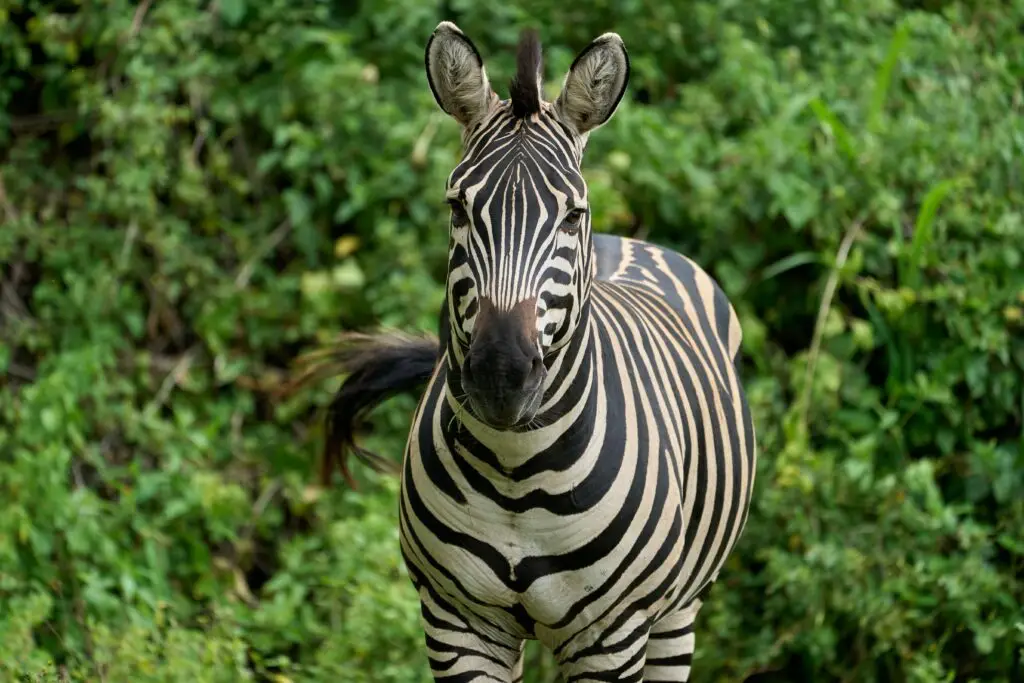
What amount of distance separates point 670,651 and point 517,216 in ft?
5.64

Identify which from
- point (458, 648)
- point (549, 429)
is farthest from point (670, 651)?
point (549, 429)

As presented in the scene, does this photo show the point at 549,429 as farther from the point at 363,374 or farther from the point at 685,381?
the point at 363,374

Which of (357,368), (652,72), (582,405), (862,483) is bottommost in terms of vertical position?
(862,483)

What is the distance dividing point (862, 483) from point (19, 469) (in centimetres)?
313

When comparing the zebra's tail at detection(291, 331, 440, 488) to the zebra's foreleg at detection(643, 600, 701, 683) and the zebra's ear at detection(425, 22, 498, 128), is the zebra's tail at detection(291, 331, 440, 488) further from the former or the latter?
the zebra's ear at detection(425, 22, 498, 128)

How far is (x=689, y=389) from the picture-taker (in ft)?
12.8

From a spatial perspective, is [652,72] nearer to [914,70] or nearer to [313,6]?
[914,70]

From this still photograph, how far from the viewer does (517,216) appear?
2928 mm

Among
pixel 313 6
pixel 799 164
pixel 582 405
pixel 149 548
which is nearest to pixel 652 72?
pixel 799 164

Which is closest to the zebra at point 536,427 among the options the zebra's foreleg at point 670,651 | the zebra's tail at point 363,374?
the zebra's foreleg at point 670,651

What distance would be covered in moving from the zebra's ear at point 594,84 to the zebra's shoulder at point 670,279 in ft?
3.42

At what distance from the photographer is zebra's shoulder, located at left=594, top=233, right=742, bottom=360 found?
4.28 meters

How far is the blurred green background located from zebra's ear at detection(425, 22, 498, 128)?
2012 mm

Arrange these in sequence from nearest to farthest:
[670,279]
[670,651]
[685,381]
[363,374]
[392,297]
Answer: [685,381] < [670,651] < [670,279] < [363,374] < [392,297]
